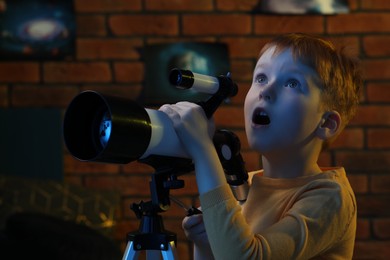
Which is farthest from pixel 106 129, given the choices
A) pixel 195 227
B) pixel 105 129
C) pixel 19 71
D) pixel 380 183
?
pixel 380 183

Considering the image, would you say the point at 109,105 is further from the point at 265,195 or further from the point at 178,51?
the point at 178,51

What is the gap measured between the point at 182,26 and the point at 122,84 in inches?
12.9

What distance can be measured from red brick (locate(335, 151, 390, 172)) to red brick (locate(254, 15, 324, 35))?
0.50m

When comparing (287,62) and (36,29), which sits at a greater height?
(36,29)

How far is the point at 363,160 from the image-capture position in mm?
2590

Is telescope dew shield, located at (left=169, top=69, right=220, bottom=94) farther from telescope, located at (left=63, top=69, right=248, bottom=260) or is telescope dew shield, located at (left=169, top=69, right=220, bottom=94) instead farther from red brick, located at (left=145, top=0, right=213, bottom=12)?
red brick, located at (left=145, top=0, right=213, bottom=12)

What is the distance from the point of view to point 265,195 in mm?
1220

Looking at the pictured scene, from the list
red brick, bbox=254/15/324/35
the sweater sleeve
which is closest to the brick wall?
red brick, bbox=254/15/324/35

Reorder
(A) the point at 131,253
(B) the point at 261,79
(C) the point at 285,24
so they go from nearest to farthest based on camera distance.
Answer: (A) the point at 131,253, (B) the point at 261,79, (C) the point at 285,24

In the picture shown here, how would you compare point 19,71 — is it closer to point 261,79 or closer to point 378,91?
point 378,91

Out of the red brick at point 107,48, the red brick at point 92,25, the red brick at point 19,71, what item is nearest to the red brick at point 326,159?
the red brick at point 107,48

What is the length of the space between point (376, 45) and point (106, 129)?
70.0 inches

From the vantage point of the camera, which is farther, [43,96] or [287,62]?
[43,96]

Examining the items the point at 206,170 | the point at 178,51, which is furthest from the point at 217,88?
the point at 178,51
